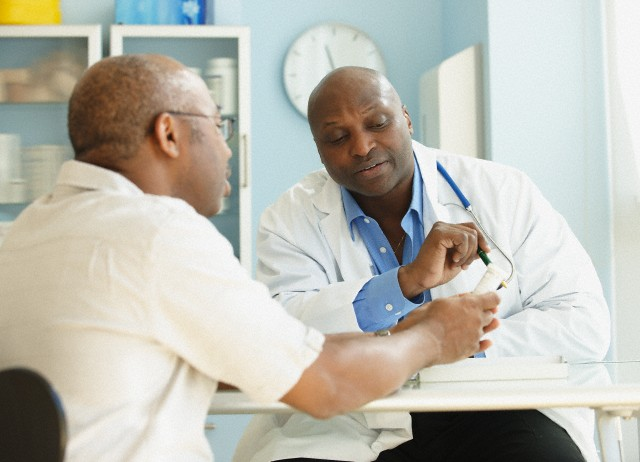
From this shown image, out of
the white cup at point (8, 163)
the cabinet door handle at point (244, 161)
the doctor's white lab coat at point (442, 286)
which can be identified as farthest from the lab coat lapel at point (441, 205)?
the white cup at point (8, 163)

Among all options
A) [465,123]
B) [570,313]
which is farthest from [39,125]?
[570,313]

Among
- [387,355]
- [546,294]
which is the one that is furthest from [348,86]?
[387,355]

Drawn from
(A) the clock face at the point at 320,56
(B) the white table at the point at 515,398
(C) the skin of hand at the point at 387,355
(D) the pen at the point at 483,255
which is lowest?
(B) the white table at the point at 515,398

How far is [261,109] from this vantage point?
4227 mm

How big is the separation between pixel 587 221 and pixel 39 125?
7.51 ft

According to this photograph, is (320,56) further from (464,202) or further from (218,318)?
(218,318)

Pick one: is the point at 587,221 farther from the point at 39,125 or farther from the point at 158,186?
the point at 158,186

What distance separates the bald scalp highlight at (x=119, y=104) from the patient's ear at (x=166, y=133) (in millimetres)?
11

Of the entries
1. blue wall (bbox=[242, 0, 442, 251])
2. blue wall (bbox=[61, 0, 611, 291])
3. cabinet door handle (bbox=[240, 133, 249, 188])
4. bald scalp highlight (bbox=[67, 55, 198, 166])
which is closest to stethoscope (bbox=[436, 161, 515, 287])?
bald scalp highlight (bbox=[67, 55, 198, 166])

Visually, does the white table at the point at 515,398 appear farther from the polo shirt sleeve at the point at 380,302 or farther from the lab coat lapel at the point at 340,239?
the lab coat lapel at the point at 340,239

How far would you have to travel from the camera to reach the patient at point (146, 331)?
1.05m

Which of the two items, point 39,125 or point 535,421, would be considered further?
point 39,125

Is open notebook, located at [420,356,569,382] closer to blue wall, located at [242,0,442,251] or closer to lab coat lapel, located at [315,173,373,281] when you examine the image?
lab coat lapel, located at [315,173,373,281]

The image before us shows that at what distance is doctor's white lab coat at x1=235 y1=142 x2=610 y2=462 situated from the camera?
1720mm
